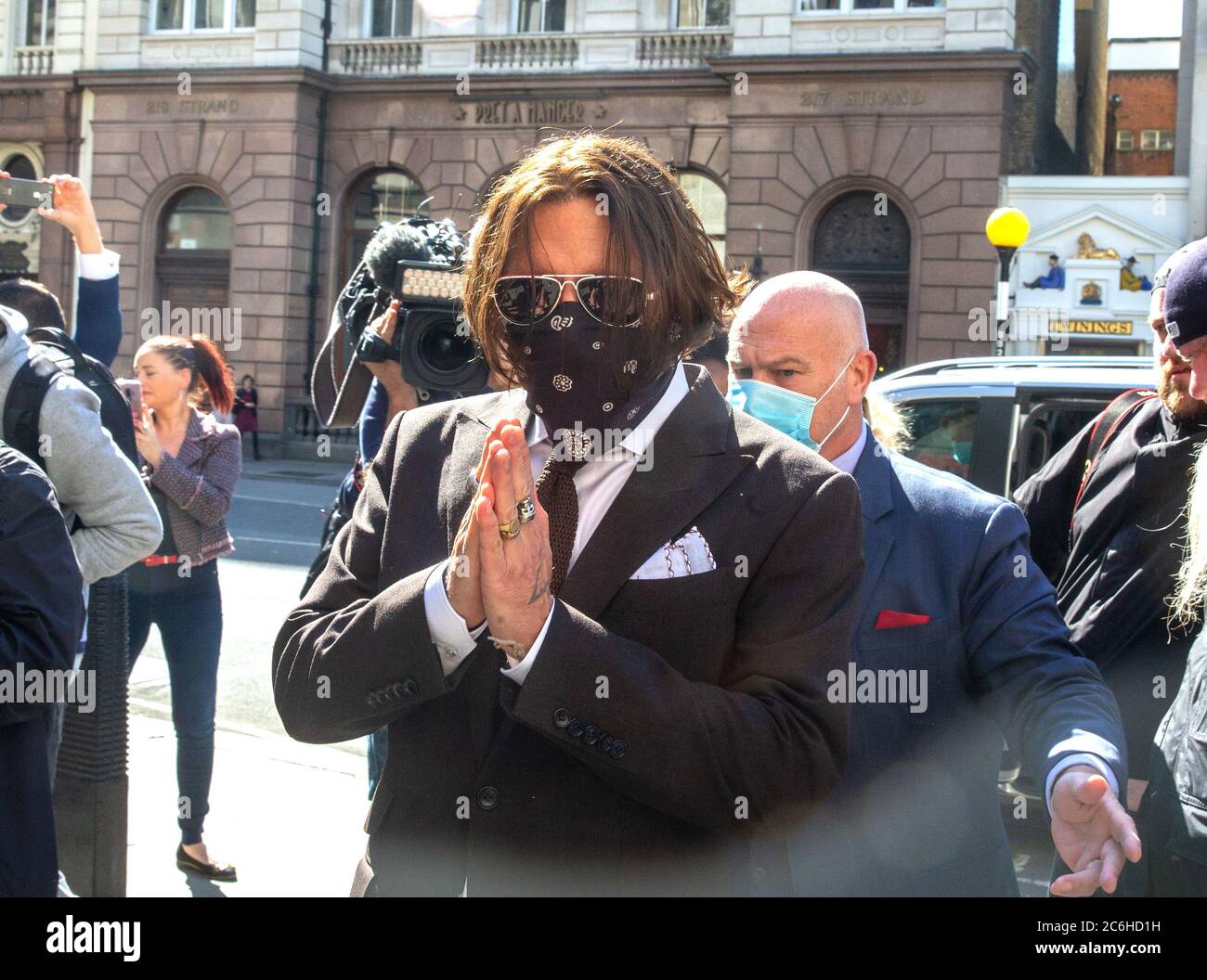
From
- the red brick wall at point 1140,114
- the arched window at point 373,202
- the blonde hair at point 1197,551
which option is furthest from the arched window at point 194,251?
the blonde hair at point 1197,551

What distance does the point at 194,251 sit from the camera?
89.2 ft

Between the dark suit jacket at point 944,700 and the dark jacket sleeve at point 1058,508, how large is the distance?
1.20 metres

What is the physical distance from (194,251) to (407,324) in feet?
80.7

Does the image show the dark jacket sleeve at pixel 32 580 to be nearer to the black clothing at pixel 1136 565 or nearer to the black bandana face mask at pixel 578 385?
the black bandana face mask at pixel 578 385

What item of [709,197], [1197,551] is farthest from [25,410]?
[709,197]

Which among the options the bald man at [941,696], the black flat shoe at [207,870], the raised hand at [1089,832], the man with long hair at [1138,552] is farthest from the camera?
the black flat shoe at [207,870]

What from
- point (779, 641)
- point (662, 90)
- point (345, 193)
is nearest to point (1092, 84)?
point (662, 90)

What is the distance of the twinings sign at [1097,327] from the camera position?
20.4 m

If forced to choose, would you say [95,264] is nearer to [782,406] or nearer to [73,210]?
[73,210]

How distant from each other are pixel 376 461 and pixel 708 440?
55 centimetres

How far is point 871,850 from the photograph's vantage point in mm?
2615

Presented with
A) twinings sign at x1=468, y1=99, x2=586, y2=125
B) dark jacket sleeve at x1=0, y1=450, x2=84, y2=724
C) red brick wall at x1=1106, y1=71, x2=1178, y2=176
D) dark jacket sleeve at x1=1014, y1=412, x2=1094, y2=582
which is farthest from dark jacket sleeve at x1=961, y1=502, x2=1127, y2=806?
red brick wall at x1=1106, y1=71, x2=1178, y2=176
